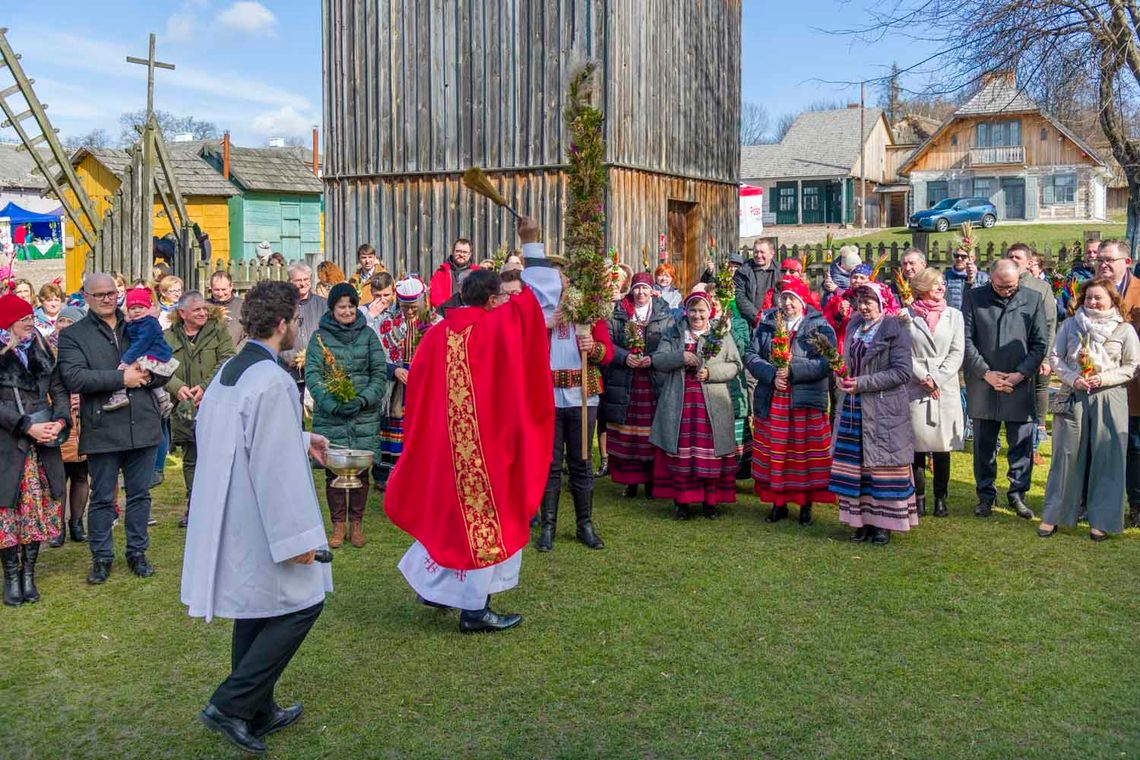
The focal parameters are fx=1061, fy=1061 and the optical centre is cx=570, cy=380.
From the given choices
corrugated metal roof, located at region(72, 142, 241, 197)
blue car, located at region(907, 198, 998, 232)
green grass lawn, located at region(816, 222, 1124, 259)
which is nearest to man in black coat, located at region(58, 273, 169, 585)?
corrugated metal roof, located at region(72, 142, 241, 197)

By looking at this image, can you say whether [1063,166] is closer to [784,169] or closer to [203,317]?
[784,169]

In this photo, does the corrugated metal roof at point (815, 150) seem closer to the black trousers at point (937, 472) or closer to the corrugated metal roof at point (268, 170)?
the corrugated metal roof at point (268, 170)

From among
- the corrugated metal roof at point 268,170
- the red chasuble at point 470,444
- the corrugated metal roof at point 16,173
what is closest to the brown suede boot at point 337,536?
the red chasuble at point 470,444

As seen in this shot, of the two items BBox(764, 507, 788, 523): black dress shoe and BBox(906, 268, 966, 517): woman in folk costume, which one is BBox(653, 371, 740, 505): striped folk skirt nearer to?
BBox(764, 507, 788, 523): black dress shoe

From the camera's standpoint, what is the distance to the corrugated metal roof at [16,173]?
47594 millimetres

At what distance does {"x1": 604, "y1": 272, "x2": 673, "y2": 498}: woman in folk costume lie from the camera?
8.84 m

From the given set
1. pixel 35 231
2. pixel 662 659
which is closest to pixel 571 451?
pixel 662 659

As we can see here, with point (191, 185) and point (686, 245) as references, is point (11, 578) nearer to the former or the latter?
point (686, 245)

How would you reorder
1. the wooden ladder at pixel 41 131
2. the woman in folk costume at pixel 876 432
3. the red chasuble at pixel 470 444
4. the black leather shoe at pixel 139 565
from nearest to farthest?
the red chasuble at pixel 470 444, the black leather shoe at pixel 139 565, the woman in folk costume at pixel 876 432, the wooden ladder at pixel 41 131

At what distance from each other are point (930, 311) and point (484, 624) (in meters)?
4.45

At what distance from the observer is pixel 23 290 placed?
10.7 m

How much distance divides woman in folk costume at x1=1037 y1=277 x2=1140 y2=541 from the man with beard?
5738 millimetres

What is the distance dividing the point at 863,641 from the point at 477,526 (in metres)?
2.19

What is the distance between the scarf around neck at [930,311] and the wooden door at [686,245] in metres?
8.67
